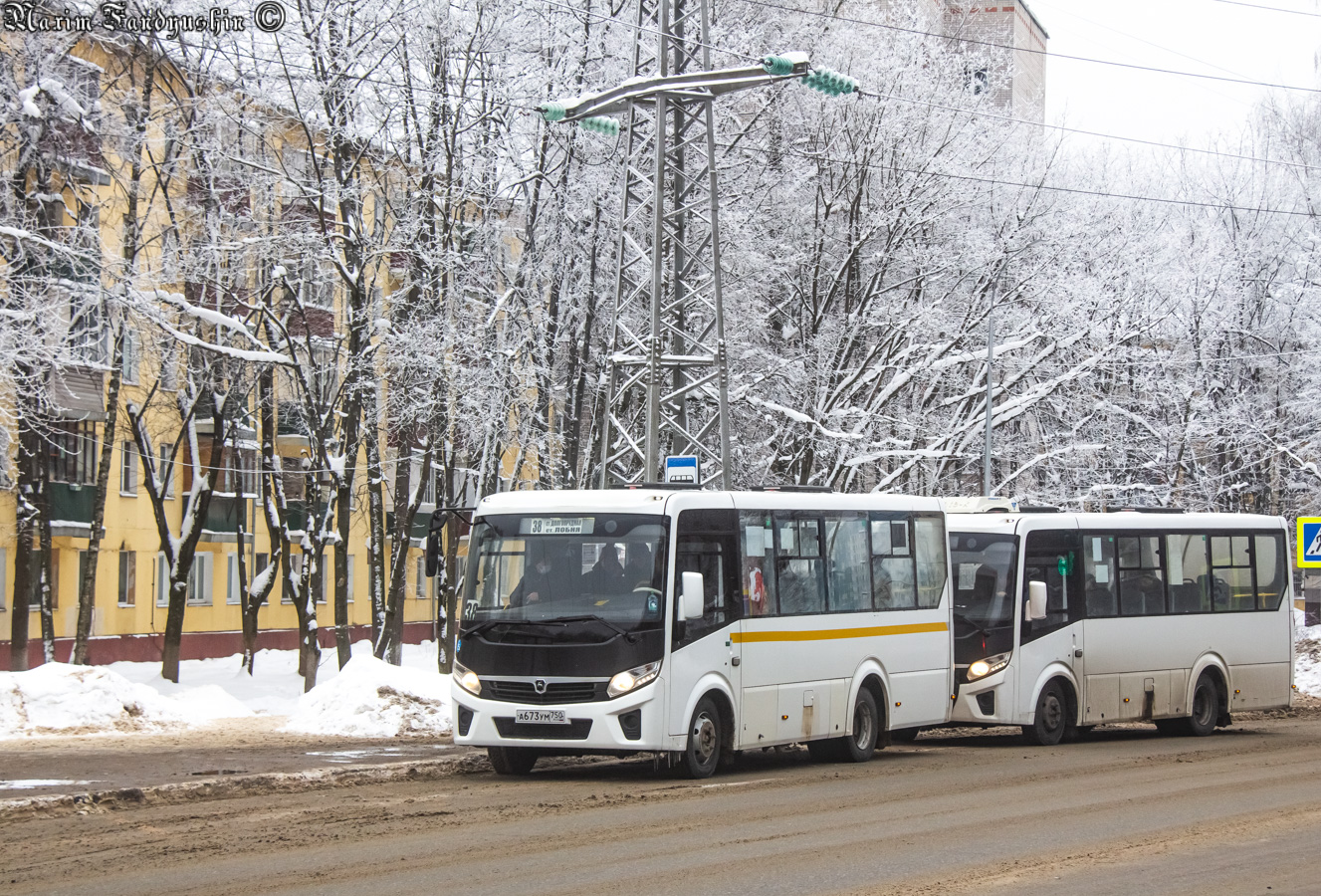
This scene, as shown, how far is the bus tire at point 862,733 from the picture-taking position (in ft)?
58.4

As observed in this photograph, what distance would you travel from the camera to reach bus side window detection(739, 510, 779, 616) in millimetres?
16422

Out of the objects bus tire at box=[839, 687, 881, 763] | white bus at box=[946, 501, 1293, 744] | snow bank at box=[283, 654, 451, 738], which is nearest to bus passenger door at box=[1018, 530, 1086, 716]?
white bus at box=[946, 501, 1293, 744]

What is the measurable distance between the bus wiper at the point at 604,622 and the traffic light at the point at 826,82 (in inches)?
432

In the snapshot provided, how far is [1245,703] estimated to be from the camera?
2331cm

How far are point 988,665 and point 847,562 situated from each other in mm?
3344

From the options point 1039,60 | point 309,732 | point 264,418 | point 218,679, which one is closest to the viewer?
point 309,732

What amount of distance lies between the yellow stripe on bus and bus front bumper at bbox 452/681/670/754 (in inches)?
62.6

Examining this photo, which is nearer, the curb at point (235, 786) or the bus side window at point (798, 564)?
the curb at point (235, 786)

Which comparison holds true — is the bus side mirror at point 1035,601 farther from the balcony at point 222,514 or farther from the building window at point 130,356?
the balcony at point 222,514

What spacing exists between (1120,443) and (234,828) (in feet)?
111

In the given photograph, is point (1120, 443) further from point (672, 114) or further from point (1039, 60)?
point (1039, 60)

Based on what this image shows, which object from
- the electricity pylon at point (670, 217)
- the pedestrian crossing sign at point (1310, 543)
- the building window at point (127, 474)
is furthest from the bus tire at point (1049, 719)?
the building window at point (127, 474)

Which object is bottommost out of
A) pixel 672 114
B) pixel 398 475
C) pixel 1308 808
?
pixel 1308 808

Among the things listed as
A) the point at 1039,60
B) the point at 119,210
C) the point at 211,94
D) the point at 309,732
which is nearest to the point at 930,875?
the point at 309,732
